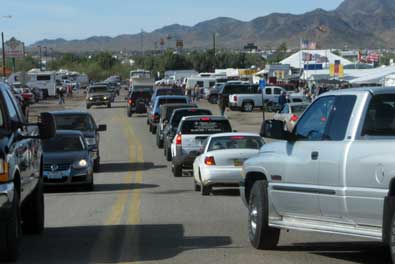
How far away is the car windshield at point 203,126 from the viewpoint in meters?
28.5

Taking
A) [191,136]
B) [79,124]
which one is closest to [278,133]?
[191,136]

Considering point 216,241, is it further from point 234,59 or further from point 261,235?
point 234,59

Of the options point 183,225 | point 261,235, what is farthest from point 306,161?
point 183,225

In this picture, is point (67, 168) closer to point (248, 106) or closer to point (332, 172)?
point (332, 172)

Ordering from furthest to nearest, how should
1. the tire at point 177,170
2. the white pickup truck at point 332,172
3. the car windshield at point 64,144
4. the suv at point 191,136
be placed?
the tire at point 177,170
the suv at point 191,136
the car windshield at point 64,144
the white pickup truck at point 332,172

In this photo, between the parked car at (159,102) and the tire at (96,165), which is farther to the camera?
the parked car at (159,102)

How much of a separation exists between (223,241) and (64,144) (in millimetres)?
12068

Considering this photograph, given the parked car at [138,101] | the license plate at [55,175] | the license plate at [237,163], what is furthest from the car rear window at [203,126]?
the parked car at [138,101]

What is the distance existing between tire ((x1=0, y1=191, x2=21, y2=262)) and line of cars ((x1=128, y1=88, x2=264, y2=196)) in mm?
10522

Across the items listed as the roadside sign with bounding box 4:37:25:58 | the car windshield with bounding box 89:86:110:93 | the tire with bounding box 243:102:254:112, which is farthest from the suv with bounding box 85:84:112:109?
the roadside sign with bounding box 4:37:25:58

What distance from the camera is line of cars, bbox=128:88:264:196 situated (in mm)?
21375

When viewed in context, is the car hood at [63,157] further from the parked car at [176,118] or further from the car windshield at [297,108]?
the car windshield at [297,108]

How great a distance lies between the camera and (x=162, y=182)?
2606 cm

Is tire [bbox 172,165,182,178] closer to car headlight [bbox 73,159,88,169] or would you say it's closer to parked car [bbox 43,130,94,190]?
parked car [bbox 43,130,94,190]
